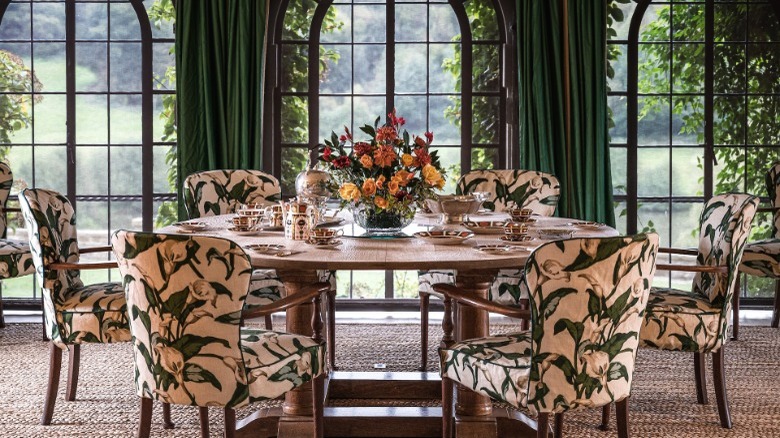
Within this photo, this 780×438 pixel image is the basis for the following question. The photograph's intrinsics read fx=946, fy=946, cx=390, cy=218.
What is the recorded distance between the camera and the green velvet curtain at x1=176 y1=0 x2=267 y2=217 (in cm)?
598

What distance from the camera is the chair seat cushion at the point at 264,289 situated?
4234mm

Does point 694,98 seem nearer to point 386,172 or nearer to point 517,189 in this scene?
point 517,189

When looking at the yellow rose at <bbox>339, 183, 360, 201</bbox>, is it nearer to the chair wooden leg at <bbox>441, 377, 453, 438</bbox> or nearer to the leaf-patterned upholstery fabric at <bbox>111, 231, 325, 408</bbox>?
the chair wooden leg at <bbox>441, 377, 453, 438</bbox>

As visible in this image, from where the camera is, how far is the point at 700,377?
404 cm

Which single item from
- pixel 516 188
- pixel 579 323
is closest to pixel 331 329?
pixel 516 188

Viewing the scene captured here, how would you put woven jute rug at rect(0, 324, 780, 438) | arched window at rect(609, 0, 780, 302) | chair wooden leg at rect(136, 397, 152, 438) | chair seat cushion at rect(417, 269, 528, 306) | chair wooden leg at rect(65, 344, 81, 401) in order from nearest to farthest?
chair wooden leg at rect(136, 397, 152, 438) → woven jute rug at rect(0, 324, 780, 438) → chair wooden leg at rect(65, 344, 81, 401) → chair seat cushion at rect(417, 269, 528, 306) → arched window at rect(609, 0, 780, 302)

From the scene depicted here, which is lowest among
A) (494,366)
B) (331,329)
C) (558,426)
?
(558,426)

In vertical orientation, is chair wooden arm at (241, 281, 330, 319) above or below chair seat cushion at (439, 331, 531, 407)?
above

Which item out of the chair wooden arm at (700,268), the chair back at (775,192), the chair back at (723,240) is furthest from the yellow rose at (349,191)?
the chair back at (775,192)

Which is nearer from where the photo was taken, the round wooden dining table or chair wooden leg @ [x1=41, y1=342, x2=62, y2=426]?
the round wooden dining table

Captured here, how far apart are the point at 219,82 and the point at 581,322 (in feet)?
12.8

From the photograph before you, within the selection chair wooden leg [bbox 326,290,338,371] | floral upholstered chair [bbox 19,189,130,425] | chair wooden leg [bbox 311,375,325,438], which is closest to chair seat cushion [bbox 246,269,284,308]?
chair wooden leg [bbox 326,290,338,371]

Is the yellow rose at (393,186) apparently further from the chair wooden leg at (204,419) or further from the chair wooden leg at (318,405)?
the chair wooden leg at (204,419)

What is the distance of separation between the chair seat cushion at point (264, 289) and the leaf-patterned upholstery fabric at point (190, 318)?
55.8 inches
